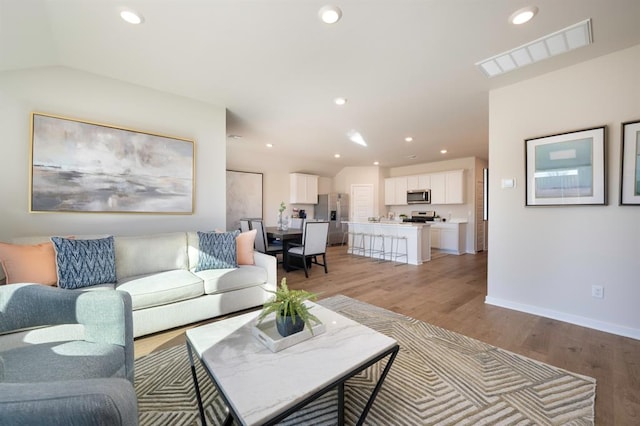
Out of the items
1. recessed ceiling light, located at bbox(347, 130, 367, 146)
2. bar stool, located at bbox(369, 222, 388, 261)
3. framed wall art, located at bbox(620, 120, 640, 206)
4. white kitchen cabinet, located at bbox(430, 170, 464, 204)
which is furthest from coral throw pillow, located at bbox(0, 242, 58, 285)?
white kitchen cabinet, located at bbox(430, 170, 464, 204)

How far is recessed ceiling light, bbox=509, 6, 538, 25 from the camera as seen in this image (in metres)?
1.83

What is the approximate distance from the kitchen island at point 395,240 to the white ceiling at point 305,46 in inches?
99.7

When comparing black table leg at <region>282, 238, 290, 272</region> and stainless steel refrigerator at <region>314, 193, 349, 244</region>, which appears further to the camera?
stainless steel refrigerator at <region>314, 193, 349, 244</region>

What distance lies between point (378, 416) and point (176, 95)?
3.93 m

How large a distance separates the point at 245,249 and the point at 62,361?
6.51ft

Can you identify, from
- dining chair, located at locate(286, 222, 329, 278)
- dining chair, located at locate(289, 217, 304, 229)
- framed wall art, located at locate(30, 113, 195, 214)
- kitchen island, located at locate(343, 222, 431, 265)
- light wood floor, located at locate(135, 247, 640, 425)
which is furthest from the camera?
dining chair, located at locate(289, 217, 304, 229)

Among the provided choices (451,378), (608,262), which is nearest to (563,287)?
(608,262)

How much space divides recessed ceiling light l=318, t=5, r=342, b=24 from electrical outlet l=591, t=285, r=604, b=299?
342 cm

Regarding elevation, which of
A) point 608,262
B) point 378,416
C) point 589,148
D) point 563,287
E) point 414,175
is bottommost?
point 378,416

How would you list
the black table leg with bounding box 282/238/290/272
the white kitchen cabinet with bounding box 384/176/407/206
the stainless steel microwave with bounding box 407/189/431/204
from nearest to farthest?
the black table leg with bounding box 282/238/290/272 < the stainless steel microwave with bounding box 407/189/431/204 < the white kitchen cabinet with bounding box 384/176/407/206

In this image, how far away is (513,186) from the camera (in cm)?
295

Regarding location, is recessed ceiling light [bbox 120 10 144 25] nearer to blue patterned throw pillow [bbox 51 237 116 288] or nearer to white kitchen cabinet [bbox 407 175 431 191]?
blue patterned throw pillow [bbox 51 237 116 288]

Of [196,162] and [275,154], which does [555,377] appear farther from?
[275,154]

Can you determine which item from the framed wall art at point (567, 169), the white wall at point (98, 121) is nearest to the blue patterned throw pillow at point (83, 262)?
the white wall at point (98, 121)
